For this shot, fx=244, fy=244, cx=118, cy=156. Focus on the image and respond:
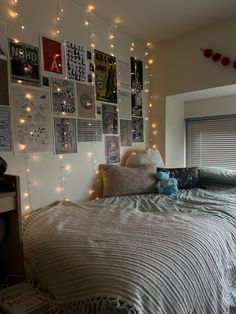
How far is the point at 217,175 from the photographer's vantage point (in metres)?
2.51

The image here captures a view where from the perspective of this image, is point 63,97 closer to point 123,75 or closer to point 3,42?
point 3,42

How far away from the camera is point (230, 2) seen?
7.14ft

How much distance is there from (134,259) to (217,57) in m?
2.31

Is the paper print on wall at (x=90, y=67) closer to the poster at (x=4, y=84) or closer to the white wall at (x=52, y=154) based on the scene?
the white wall at (x=52, y=154)

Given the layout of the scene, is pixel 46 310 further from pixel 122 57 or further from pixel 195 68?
pixel 195 68

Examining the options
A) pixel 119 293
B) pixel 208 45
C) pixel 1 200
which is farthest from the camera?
pixel 208 45

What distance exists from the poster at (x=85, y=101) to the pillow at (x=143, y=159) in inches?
25.6

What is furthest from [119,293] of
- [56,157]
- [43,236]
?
[56,157]

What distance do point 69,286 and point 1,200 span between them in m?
0.56

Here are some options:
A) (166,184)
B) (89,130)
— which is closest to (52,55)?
(89,130)

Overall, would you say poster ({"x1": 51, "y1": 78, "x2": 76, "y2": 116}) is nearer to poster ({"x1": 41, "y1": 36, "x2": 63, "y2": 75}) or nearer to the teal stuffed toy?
poster ({"x1": 41, "y1": 36, "x2": 63, "y2": 75})

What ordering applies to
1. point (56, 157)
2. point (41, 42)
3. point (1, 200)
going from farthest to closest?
point (56, 157) → point (41, 42) → point (1, 200)

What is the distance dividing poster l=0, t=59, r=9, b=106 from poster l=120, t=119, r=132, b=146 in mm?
1277

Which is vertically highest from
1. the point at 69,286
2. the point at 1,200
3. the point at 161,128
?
the point at 161,128
